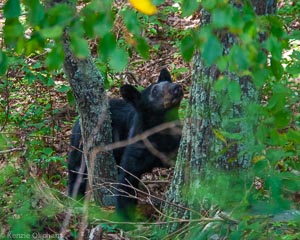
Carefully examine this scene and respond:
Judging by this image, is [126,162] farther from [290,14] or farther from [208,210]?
[290,14]

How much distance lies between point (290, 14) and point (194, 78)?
6.32 meters

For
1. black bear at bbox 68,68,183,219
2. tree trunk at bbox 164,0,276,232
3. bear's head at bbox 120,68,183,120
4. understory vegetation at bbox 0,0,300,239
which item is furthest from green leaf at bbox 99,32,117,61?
bear's head at bbox 120,68,183,120

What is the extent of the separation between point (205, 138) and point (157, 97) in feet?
9.55

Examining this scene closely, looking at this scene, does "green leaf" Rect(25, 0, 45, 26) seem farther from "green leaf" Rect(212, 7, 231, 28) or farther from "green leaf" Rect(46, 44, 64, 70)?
"green leaf" Rect(212, 7, 231, 28)

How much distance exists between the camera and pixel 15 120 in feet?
35.3

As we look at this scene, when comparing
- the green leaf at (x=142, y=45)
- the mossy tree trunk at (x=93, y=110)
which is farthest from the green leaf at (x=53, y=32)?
the mossy tree trunk at (x=93, y=110)

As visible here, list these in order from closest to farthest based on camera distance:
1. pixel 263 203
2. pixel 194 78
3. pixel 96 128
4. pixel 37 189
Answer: pixel 263 203, pixel 37 189, pixel 194 78, pixel 96 128

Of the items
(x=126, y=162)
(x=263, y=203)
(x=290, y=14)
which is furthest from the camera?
(x=290, y=14)

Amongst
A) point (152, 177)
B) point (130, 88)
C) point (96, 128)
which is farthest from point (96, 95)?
point (152, 177)

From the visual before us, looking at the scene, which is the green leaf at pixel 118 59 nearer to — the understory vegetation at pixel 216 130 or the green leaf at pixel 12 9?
the understory vegetation at pixel 216 130

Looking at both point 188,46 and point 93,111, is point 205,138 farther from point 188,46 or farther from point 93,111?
point 188,46

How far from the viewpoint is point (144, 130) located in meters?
9.41

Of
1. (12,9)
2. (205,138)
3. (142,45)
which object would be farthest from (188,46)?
(205,138)

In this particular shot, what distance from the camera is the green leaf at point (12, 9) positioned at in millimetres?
3371
